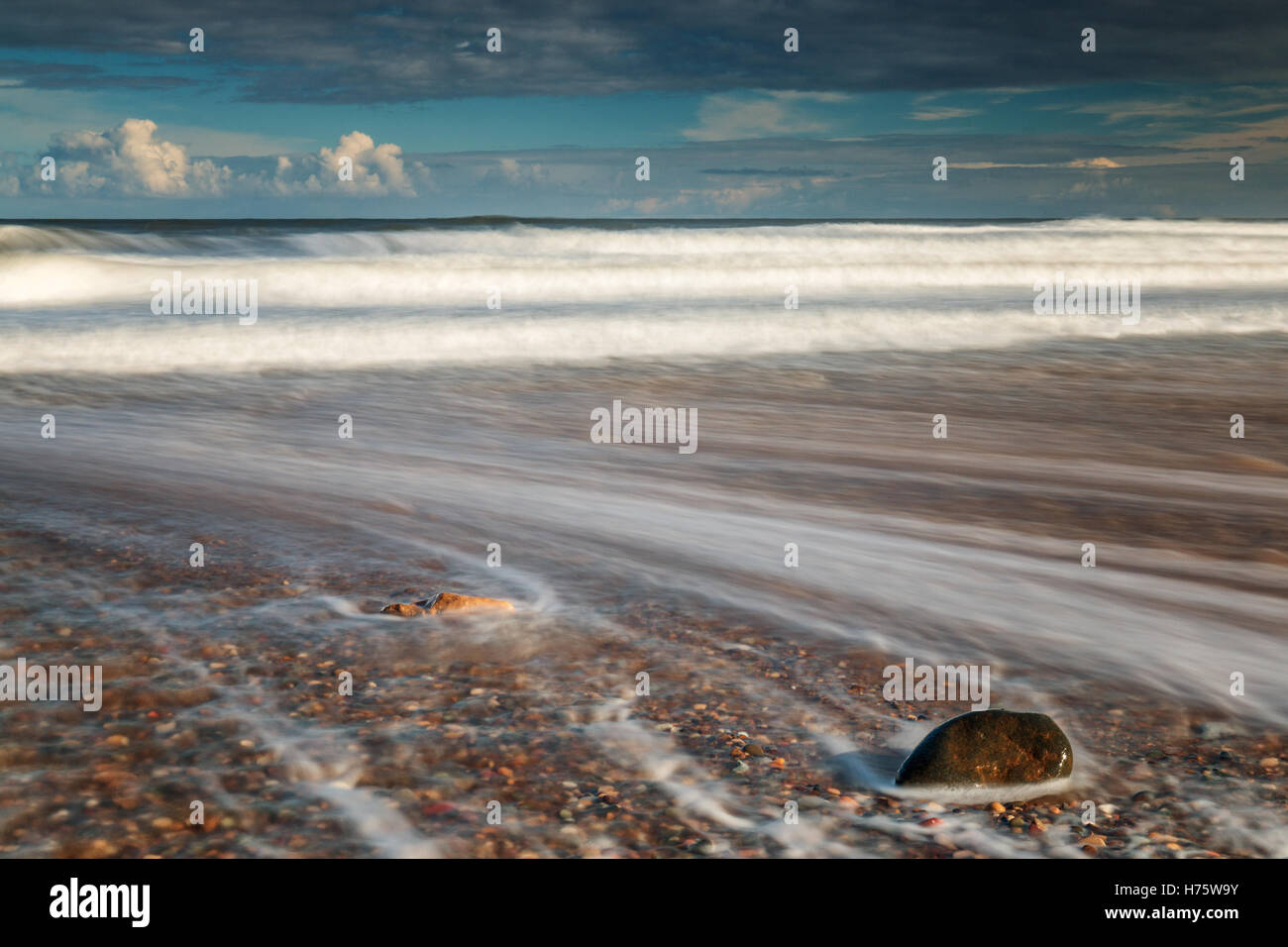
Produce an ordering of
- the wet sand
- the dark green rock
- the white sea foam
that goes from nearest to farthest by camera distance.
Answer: the wet sand → the dark green rock → the white sea foam

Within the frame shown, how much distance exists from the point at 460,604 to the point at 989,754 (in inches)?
76.4

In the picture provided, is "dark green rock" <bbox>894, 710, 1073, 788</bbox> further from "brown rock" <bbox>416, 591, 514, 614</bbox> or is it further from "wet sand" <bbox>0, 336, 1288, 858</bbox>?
"brown rock" <bbox>416, 591, 514, 614</bbox>

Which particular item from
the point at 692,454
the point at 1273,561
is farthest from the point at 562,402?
the point at 1273,561

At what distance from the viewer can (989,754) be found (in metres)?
2.71

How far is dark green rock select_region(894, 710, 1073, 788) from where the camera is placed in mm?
2699

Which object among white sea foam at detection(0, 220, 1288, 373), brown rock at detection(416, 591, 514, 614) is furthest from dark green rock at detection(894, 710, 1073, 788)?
white sea foam at detection(0, 220, 1288, 373)

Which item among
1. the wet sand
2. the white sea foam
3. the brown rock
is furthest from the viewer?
the white sea foam

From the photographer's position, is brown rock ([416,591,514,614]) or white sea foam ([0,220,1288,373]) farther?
white sea foam ([0,220,1288,373])

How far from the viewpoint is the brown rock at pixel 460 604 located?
153 inches

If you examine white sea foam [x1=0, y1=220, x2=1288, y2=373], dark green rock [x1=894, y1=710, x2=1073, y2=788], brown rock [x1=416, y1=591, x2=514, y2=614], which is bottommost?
dark green rock [x1=894, y1=710, x2=1073, y2=788]

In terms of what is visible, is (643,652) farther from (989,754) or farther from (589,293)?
(589,293)

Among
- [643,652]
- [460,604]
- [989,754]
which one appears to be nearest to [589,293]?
[460,604]

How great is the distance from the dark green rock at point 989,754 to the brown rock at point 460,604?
1691mm

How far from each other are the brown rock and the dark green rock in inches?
66.6
